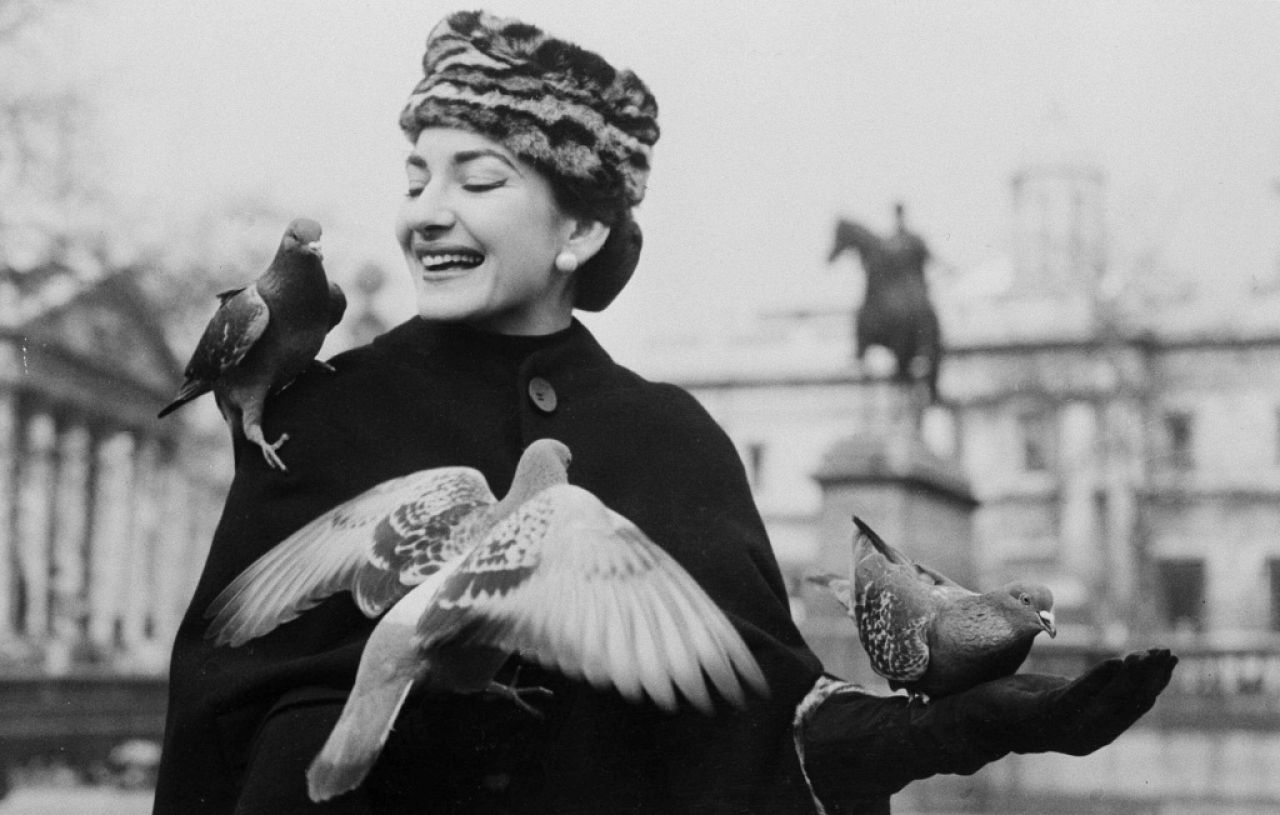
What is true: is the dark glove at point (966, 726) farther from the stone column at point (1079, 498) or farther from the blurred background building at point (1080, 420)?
the stone column at point (1079, 498)

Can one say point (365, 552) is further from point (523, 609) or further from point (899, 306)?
point (899, 306)

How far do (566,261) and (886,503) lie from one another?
39.5 ft

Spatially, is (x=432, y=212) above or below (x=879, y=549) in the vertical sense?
above

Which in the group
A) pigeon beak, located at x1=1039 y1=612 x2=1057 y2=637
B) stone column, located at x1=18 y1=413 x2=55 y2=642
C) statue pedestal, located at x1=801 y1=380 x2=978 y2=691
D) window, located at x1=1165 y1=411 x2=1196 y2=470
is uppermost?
pigeon beak, located at x1=1039 y1=612 x2=1057 y2=637

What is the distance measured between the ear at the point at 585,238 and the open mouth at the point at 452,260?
0.15m

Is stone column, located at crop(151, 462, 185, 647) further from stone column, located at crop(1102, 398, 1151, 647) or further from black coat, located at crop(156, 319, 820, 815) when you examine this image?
black coat, located at crop(156, 319, 820, 815)

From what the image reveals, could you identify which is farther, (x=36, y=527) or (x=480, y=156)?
(x=36, y=527)

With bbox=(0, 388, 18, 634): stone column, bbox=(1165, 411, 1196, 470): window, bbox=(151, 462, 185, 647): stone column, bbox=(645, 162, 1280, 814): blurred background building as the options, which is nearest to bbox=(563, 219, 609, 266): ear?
bbox=(0, 388, 18, 634): stone column

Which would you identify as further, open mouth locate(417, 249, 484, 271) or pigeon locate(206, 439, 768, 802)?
open mouth locate(417, 249, 484, 271)

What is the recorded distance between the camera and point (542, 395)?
2652 mm

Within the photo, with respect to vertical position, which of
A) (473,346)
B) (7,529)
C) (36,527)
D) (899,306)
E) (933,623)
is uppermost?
(473,346)

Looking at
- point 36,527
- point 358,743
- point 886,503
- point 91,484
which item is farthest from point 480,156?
point 91,484

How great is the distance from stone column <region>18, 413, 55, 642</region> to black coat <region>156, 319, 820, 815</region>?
17679 mm

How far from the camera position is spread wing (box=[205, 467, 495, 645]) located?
2.33 m
